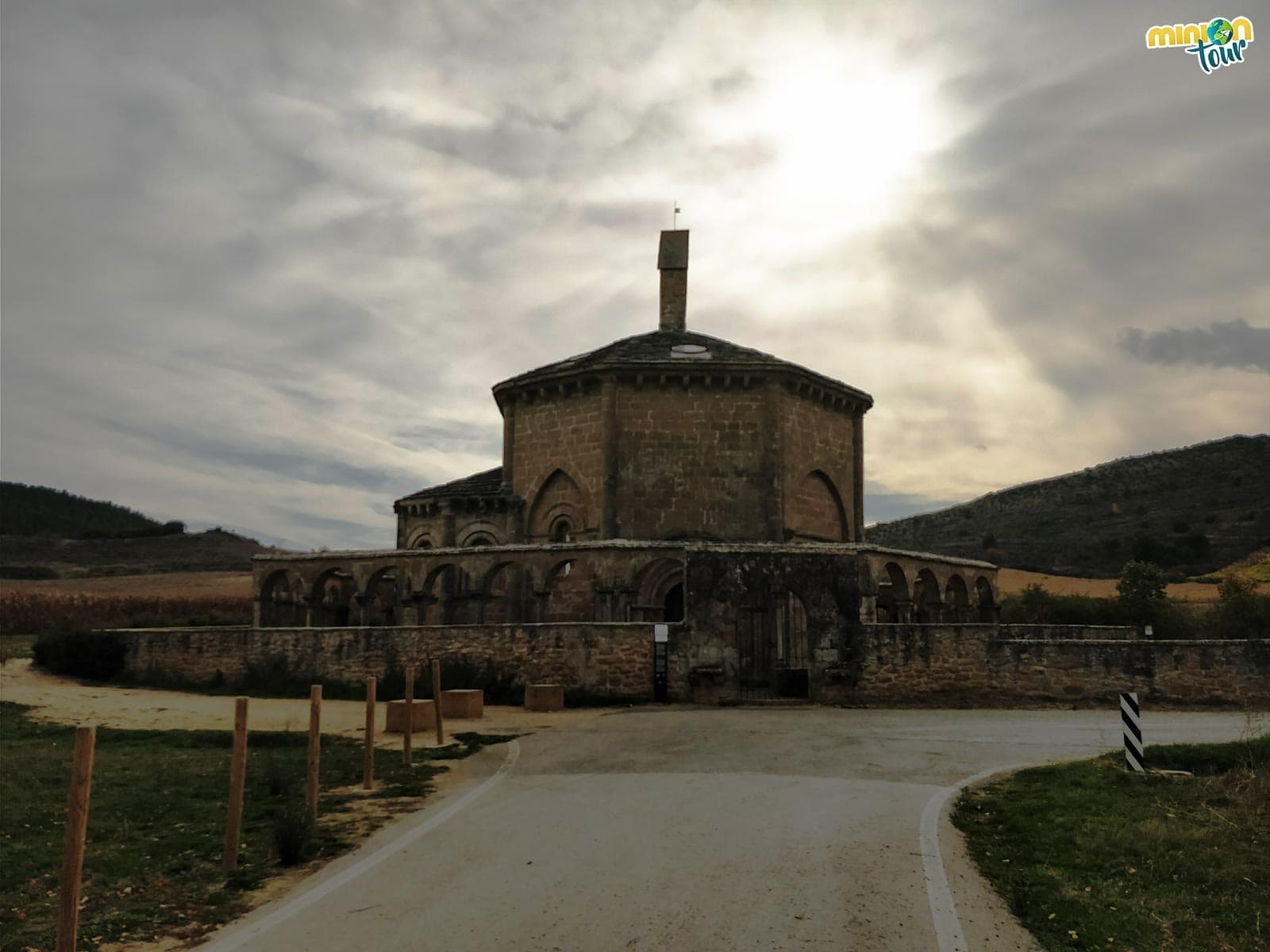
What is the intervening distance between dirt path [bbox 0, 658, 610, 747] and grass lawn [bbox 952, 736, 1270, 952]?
8.17m

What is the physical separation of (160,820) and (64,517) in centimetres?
9210

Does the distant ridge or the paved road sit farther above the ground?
the distant ridge

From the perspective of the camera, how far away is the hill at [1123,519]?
5844cm

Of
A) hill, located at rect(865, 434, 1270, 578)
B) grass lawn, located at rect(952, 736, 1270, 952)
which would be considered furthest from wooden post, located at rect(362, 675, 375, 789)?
hill, located at rect(865, 434, 1270, 578)

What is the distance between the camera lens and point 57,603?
41.6m

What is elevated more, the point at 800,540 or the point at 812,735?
the point at 800,540

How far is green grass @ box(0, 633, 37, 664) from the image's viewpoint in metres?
27.6

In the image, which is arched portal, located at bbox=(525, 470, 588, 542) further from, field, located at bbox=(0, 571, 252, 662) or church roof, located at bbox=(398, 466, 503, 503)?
field, located at bbox=(0, 571, 252, 662)

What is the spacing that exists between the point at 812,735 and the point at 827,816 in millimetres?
5681

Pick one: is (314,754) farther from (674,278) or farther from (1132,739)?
(674,278)

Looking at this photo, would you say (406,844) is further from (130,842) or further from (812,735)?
(812,735)

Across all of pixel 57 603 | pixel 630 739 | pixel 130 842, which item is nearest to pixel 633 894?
pixel 130 842

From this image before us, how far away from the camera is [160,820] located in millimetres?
9625

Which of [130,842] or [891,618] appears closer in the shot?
[130,842]
